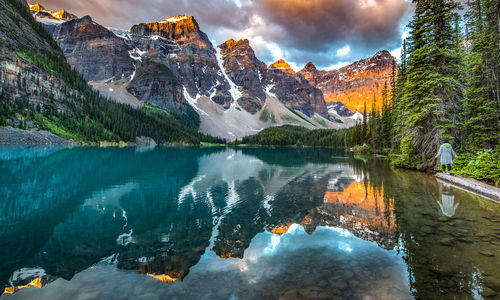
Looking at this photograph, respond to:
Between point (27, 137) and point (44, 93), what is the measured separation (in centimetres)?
3817

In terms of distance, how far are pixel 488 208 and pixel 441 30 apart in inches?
890

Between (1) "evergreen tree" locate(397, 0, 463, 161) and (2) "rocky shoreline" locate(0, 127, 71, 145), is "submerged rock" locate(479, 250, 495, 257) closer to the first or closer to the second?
(1) "evergreen tree" locate(397, 0, 463, 161)

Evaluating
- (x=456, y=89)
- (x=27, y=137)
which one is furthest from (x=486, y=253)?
(x=27, y=137)

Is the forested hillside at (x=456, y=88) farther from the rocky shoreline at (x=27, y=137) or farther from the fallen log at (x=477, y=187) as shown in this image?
the rocky shoreline at (x=27, y=137)

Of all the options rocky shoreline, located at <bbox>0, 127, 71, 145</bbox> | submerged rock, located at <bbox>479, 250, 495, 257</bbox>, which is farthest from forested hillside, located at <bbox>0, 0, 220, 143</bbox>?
submerged rock, located at <bbox>479, 250, 495, 257</bbox>

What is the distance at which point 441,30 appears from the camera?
90.9 ft

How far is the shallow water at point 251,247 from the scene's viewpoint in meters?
6.44

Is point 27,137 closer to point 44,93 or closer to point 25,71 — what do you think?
point 44,93

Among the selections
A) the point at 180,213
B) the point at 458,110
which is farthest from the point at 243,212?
the point at 458,110

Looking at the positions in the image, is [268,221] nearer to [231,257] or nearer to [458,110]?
[231,257]

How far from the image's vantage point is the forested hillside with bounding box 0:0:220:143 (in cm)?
10194

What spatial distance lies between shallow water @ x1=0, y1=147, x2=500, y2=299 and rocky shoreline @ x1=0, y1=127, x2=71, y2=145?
3561 inches

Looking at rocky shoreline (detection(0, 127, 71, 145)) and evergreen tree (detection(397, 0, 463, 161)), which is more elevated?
evergreen tree (detection(397, 0, 463, 161))

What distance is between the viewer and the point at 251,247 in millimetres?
9438
